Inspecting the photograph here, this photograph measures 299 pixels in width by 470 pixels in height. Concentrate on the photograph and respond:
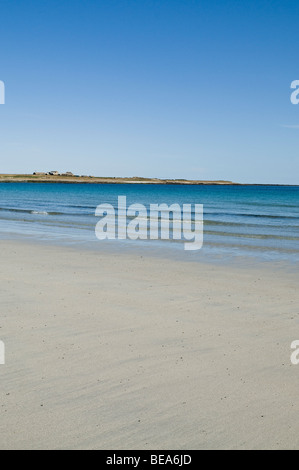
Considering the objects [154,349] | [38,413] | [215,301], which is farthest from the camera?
[215,301]

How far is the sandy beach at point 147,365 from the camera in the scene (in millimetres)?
4121

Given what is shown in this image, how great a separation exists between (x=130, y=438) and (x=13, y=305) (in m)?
4.34

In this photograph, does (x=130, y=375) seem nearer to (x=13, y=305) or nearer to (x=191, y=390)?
(x=191, y=390)

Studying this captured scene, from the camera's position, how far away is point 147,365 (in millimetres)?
5469

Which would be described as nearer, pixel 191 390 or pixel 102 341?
pixel 191 390

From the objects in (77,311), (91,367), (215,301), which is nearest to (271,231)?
(215,301)

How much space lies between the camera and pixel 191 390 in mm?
4852

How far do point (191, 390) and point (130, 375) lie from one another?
2.46ft

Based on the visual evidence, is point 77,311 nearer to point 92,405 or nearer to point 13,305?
point 13,305

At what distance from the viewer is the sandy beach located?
412 centimetres
